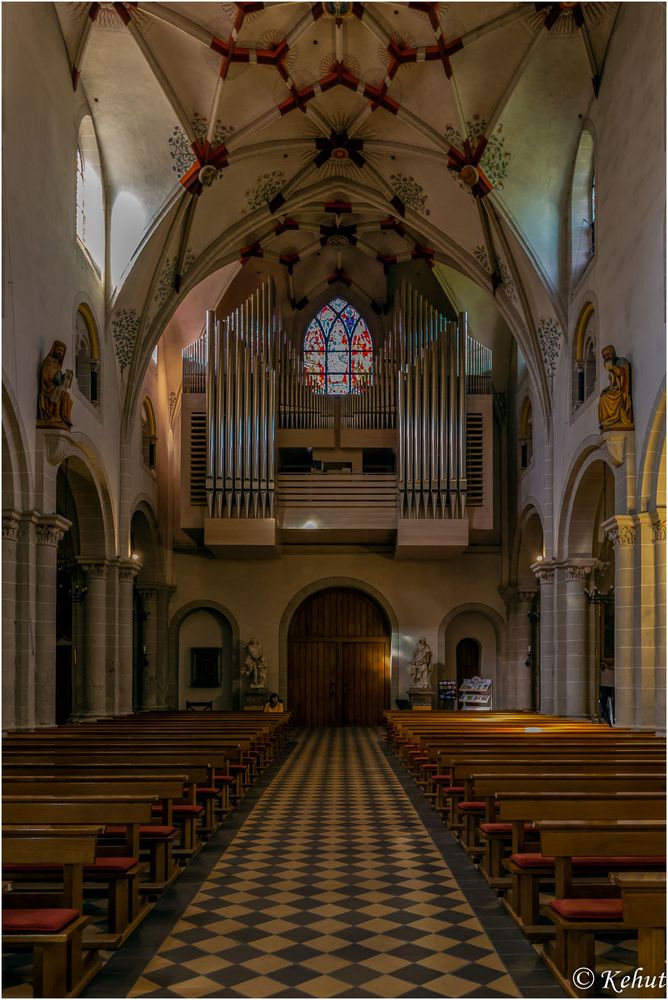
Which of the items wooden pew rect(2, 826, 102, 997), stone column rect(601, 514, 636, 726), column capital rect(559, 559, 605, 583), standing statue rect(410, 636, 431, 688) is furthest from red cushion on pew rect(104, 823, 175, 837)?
standing statue rect(410, 636, 431, 688)

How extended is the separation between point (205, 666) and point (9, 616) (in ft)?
47.1

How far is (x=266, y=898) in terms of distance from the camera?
312 inches

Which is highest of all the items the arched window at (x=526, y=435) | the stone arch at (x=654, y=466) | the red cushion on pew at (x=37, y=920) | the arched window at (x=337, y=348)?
the arched window at (x=337, y=348)

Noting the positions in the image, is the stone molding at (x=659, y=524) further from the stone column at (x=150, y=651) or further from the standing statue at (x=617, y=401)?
the stone column at (x=150, y=651)

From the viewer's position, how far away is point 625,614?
1482cm

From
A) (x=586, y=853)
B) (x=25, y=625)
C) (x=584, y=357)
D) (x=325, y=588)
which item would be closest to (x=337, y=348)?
(x=325, y=588)

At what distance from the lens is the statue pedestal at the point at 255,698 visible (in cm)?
2714

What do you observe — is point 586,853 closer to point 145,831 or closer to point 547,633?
point 145,831

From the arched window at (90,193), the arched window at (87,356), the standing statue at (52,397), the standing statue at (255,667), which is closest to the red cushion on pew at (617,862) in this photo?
the standing statue at (52,397)

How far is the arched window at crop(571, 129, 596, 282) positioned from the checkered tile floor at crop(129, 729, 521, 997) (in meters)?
11.1

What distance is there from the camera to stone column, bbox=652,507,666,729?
14.0 metres

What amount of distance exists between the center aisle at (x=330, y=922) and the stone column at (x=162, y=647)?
50.5 ft

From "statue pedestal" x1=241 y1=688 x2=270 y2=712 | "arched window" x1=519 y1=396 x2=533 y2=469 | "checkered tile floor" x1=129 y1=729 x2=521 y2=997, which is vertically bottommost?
"statue pedestal" x1=241 y1=688 x2=270 y2=712

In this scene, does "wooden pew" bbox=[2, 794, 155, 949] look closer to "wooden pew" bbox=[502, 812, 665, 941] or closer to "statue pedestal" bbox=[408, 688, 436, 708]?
"wooden pew" bbox=[502, 812, 665, 941]
